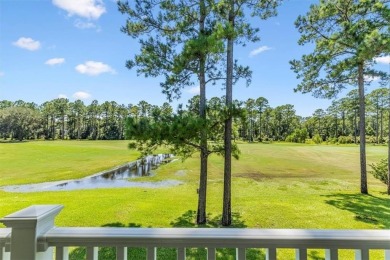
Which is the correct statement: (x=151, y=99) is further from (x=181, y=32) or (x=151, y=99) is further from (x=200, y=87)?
(x=181, y=32)

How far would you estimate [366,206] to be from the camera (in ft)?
11.3

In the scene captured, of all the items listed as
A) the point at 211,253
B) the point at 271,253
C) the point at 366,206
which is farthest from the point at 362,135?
the point at 211,253

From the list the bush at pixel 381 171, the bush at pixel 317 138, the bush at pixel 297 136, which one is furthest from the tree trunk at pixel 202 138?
the bush at pixel 381 171

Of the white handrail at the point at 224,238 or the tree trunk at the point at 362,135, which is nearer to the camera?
the white handrail at the point at 224,238

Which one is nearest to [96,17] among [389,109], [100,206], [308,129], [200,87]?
[200,87]

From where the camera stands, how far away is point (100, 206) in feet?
11.6

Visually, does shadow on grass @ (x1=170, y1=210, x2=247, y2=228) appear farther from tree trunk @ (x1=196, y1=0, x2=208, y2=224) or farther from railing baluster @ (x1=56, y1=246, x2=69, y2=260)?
railing baluster @ (x1=56, y1=246, x2=69, y2=260)

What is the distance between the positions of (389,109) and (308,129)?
3.52ft

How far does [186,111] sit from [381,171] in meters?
3.44

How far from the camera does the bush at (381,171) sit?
4.00m

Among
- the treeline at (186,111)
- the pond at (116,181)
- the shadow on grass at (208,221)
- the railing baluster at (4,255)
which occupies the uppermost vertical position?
the treeline at (186,111)

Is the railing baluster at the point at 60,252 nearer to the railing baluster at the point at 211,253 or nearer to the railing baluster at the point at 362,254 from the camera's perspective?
the railing baluster at the point at 211,253

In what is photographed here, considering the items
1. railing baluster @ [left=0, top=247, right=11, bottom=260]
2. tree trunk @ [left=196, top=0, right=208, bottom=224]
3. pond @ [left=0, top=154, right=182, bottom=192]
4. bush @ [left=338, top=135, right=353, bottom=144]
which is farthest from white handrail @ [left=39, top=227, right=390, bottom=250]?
bush @ [left=338, top=135, right=353, bottom=144]

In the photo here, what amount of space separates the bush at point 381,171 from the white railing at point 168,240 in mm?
4149
